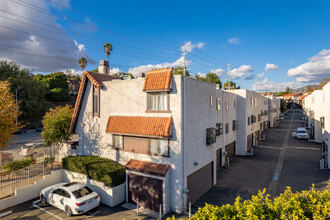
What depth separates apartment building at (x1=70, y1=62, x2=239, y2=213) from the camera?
11.4 meters

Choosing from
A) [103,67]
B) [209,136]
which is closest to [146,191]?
[209,136]

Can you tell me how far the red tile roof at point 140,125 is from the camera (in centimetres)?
1155

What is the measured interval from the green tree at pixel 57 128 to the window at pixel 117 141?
5685 millimetres

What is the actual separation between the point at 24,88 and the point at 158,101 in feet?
159

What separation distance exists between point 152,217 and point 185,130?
5.37m

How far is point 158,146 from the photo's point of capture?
12.1 m

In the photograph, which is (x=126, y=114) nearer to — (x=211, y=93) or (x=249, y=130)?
(x=211, y=93)

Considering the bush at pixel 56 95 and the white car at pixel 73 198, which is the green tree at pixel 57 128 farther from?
the bush at pixel 56 95

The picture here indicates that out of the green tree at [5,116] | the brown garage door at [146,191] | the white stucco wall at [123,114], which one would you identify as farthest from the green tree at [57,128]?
the brown garage door at [146,191]

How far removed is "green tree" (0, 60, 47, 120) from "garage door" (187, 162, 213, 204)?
4829 cm

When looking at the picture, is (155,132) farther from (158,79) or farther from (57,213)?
(57,213)

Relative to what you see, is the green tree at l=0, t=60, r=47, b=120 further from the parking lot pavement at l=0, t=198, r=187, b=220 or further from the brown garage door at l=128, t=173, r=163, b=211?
the brown garage door at l=128, t=173, r=163, b=211

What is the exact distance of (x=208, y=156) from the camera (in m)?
14.5

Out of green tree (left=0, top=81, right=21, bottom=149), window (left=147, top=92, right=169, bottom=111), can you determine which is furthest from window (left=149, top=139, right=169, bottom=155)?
green tree (left=0, top=81, right=21, bottom=149)
